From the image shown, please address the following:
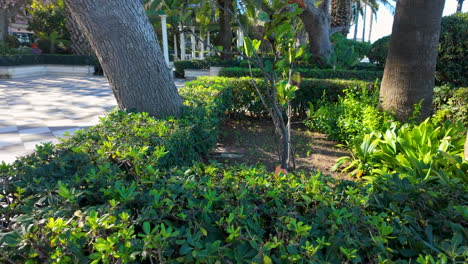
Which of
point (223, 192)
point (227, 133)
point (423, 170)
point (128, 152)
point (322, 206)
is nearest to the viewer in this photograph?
point (322, 206)

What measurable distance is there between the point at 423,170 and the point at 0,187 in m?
3.46

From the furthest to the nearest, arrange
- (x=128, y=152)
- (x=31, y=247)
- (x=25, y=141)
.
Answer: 1. (x=25, y=141)
2. (x=128, y=152)
3. (x=31, y=247)

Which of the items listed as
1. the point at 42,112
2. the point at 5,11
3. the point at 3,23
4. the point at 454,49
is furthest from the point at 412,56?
the point at 3,23

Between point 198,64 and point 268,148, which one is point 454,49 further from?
point 198,64

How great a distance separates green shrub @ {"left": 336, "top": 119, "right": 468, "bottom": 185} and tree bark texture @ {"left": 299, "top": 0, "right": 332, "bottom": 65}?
789cm

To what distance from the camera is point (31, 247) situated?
1194 mm

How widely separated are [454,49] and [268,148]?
4240mm

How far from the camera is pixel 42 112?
25.9ft

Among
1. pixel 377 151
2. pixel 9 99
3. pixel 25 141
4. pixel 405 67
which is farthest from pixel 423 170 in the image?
pixel 9 99

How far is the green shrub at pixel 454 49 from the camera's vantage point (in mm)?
6250

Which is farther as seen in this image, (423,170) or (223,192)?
(423,170)

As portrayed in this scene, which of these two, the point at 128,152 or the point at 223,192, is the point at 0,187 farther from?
the point at 223,192

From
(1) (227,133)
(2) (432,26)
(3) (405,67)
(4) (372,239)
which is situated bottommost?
(1) (227,133)

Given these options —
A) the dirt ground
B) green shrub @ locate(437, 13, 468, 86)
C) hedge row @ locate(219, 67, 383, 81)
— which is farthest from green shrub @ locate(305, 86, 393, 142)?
hedge row @ locate(219, 67, 383, 81)
